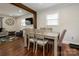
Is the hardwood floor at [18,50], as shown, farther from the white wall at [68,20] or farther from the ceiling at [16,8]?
the ceiling at [16,8]

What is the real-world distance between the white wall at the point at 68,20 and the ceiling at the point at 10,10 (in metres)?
0.40

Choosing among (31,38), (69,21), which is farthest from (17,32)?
(69,21)

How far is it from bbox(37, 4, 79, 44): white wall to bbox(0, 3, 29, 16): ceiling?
1.33 ft

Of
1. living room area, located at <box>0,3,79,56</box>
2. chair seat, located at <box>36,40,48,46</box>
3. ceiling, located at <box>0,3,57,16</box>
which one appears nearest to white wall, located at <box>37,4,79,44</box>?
living room area, located at <box>0,3,79,56</box>

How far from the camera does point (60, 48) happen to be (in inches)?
67.7

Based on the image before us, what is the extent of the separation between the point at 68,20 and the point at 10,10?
1199 millimetres

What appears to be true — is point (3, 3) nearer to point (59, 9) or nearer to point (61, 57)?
point (59, 9)

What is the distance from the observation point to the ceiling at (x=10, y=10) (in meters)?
1.51

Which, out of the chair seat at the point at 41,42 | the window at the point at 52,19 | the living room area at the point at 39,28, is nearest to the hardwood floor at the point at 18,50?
the living room area at the point at 39,28

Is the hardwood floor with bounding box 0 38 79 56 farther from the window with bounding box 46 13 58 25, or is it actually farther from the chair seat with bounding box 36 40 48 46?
the window with bounding box 46 13 58 25

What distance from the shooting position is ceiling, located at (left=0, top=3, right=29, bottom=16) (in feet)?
4.94

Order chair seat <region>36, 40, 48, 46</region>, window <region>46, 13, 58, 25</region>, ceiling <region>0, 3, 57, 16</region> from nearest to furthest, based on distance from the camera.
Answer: ceiling <region>0, 3, 57, 16</region> → window <region>46, 13, 58, 25</region> → chair seat <region>36, 40, 48, 46</region>

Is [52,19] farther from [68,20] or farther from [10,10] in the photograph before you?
[10,10]

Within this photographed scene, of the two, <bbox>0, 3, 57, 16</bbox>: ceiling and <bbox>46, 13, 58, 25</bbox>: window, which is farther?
<bbox>46, 13, 58, 25</bbox>: window
